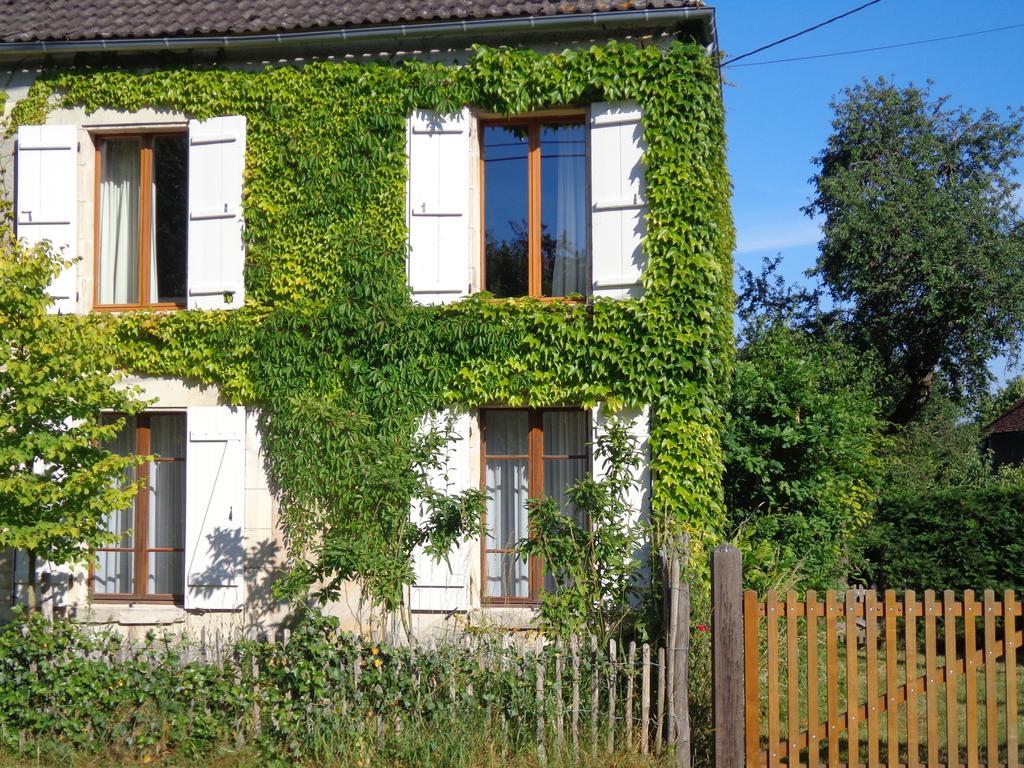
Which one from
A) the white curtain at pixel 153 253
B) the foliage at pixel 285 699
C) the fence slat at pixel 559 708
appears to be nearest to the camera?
the fence slat at pixel 559 708

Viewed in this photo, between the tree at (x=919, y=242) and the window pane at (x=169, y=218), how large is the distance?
1524 centimetres

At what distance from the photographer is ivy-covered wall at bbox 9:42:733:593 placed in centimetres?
874

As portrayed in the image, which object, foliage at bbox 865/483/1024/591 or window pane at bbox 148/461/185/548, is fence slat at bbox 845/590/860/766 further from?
window pane at bbox 148/461/185/548

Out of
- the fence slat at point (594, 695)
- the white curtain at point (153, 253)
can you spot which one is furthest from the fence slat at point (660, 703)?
the white curtain at point (153, 253)

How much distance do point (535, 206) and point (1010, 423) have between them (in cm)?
2627

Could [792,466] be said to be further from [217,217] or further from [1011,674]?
[217,217]

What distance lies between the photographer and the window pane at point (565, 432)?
9211 millimetres

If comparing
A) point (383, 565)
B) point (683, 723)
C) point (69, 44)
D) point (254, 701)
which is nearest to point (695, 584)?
point (683, 723)

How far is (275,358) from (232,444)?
87cm

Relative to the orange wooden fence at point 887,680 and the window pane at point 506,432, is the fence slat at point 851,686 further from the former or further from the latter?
the window pane at point 506,432

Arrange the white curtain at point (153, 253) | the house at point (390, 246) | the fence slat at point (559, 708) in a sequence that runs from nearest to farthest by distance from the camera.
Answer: the fence slat at point (559, 708), the house at point (390, 246), the white curtain at point (153, 253)

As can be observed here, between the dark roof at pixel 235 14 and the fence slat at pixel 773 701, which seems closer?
the fence slat at pixel 773 701

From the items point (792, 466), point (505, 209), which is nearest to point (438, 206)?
point (505, 209)

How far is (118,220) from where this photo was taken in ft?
32.9
